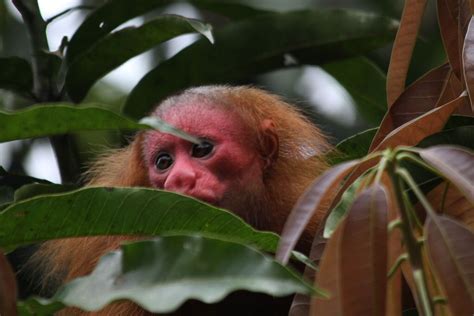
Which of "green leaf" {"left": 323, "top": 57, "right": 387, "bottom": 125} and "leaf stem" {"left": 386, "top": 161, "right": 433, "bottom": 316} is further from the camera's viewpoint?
"green leaf" {"left": 323, "top": 57, "right": 387, "bottom": 125}

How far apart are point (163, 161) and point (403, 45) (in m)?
1.28

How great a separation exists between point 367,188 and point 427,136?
0.48m

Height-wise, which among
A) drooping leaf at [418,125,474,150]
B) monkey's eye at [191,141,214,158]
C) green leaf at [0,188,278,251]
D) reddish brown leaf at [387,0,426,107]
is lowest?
monkey's eye at [191,141,214,158]

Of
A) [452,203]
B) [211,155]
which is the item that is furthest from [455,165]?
[211,155]

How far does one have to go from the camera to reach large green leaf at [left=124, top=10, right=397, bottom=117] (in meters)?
3.47

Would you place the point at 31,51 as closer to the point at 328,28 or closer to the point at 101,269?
the point at 328,28

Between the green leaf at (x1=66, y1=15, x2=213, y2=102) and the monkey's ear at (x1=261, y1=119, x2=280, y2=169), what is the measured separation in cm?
51

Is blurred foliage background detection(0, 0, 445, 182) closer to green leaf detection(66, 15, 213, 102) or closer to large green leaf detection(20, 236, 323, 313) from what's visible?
green leaf detection(66, 15, 213, 102)

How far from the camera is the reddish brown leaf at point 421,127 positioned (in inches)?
81.0

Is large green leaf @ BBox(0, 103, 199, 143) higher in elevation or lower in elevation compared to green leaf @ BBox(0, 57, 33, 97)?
higher

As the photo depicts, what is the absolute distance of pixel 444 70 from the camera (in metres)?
2.41

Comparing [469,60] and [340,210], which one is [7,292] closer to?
[340,210]

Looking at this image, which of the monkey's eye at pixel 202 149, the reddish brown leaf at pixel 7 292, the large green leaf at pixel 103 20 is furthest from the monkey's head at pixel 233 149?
the reddish brown leaf at pixel 7 292

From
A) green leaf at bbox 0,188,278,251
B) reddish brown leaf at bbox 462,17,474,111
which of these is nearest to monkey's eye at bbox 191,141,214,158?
green leaf at bbox 0,188,278,251
